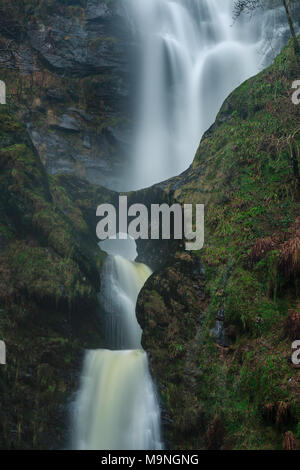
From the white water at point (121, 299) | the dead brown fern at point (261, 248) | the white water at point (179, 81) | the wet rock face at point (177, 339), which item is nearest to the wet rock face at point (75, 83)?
the white water at point (179, 81)

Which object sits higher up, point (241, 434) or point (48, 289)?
point (48, 289)

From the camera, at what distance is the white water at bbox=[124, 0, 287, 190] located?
2573 cm

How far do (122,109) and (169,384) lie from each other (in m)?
22.3

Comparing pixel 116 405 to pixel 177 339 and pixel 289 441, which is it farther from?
pixel 289 441

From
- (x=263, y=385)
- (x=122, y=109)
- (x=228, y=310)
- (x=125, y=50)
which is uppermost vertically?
A: (x=125, y=50)

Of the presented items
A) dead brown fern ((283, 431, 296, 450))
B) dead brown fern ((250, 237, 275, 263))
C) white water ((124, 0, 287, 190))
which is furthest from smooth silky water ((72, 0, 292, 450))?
dead brown fern ((283, 431, 296, 450))

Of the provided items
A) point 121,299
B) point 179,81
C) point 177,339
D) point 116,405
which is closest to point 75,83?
point 179,81

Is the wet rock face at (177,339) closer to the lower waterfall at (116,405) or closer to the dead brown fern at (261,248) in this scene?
the lower waterfall at (116,405)

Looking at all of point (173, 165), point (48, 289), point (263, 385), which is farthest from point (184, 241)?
point (173, 165)

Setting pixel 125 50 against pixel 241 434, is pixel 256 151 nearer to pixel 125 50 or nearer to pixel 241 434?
pixel 241 434

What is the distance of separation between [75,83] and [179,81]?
819cm

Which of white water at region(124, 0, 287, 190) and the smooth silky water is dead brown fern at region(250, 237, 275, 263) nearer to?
the smooth silky water

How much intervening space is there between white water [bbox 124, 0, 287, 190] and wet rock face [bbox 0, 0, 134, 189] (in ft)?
5.36
